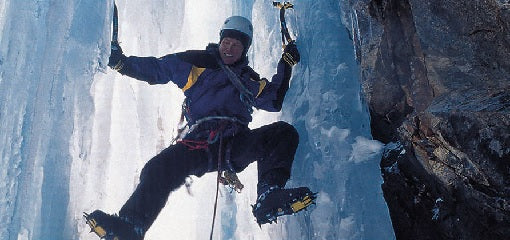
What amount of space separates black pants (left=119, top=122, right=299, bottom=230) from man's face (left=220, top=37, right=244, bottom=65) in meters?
0.57

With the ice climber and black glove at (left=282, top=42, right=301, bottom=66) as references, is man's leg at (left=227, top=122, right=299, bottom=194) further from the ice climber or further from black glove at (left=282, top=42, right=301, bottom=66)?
black glove at (left=282, top=42, right=301, bottom=66)

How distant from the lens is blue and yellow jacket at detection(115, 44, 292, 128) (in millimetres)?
3350

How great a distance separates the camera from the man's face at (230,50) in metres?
3.46

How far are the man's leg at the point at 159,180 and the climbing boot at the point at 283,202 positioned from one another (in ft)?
2.19

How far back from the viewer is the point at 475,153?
7.22 ft

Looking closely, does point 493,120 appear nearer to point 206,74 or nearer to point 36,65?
point 206,74

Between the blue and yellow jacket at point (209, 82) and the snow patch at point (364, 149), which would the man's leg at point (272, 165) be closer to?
the blue and yellow jacket at point (209, 82)

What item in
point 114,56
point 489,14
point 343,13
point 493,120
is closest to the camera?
point 493,120

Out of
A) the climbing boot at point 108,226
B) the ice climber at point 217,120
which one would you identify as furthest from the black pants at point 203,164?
the climbing boot at point 108,226

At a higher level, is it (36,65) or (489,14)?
(36,65)

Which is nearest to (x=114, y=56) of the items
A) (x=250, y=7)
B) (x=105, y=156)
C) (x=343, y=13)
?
(x=105, y=156)

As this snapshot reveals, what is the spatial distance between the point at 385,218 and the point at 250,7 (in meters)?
4.13

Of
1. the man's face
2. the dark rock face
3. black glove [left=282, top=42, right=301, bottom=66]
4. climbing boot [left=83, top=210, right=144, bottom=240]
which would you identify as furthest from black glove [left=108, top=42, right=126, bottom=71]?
the dark rock face

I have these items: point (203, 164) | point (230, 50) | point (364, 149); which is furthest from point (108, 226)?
point (364, 149)
